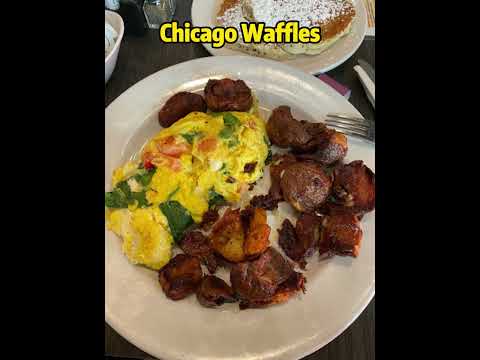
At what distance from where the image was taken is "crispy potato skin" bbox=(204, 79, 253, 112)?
6.10ft

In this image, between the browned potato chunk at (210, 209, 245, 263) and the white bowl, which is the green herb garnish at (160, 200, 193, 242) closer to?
the browned potato chunk at (210, 209, 245, 263)

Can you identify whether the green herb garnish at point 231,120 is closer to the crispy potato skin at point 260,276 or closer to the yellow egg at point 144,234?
the yellow egg at point 144,234

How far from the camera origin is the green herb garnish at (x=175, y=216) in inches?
66.8

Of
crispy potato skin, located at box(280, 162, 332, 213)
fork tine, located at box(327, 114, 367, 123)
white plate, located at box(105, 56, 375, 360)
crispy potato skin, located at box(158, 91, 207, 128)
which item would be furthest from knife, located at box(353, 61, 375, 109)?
crispy potato skin, located at box(158, 91, 207, 128)

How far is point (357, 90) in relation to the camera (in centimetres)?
215

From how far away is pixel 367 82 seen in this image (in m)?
2.07

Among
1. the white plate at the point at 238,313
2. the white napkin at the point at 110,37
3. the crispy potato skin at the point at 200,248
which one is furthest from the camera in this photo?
the white napkin at the point at 110,37

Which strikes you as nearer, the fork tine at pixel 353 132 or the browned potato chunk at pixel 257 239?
the browned potato chunk at pixel 257 239

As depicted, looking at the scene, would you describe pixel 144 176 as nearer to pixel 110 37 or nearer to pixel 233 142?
pixel 233 142

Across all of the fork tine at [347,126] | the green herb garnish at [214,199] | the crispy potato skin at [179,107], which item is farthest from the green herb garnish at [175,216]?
the fork tine at [347,126]

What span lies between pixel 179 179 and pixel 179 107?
42 cm

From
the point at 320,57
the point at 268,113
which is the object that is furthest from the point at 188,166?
the point at 320,57

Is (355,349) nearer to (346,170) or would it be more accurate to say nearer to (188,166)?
(346,170)

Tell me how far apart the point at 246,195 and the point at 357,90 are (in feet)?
3.06
